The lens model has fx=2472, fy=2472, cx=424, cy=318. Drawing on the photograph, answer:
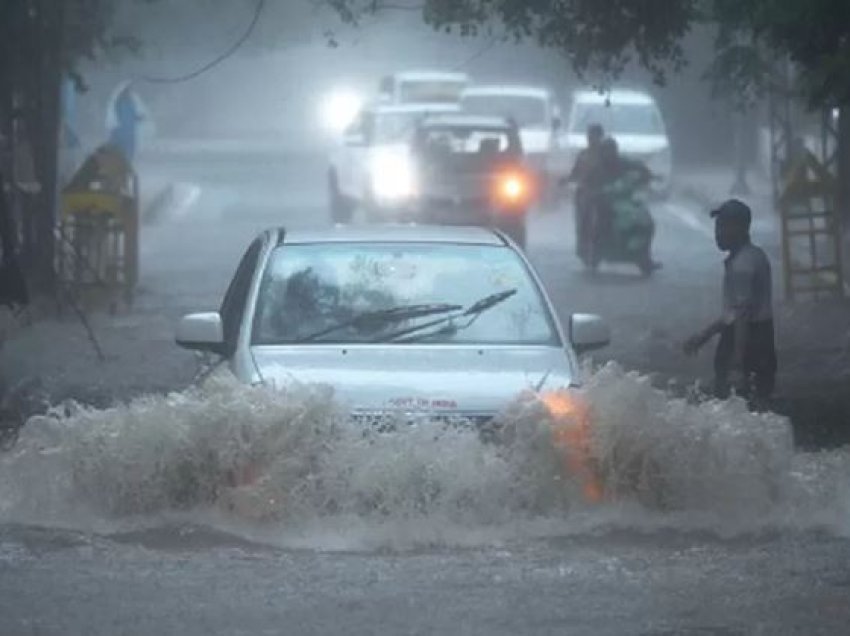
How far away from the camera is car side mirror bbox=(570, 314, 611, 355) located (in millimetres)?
12422

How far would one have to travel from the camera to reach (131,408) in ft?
37.9

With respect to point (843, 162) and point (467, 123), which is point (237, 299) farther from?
point (467, 123)

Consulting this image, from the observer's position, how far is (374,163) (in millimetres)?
35688

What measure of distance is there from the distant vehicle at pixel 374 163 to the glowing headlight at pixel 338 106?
21757 mm

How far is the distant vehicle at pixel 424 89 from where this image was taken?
50.3 meters

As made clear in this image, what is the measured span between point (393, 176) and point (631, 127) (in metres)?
14.7

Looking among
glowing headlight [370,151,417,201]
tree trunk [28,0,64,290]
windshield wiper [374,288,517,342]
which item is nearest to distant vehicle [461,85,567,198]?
glowing headlight [370,151,417,201]

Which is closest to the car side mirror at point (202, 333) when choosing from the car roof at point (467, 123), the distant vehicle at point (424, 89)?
the car roof at point (467, 123)

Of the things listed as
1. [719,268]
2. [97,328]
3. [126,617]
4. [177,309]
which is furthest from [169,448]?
[719,268]

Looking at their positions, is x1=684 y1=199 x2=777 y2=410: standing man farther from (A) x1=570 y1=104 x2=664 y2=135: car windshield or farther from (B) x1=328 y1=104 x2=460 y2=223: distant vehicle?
(A) x1=570 y1=104 x2=664 y2=135: car windshield

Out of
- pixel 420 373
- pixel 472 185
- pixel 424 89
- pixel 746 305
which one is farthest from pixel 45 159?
pixel 424 89

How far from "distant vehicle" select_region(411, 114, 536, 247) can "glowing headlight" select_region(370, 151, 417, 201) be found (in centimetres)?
28

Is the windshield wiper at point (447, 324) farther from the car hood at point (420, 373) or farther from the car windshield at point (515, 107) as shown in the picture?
the car windshield at point (515, 107)

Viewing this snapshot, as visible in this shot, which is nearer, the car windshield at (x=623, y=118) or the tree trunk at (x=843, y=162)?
the tree trunk at (x=843, y=162)
